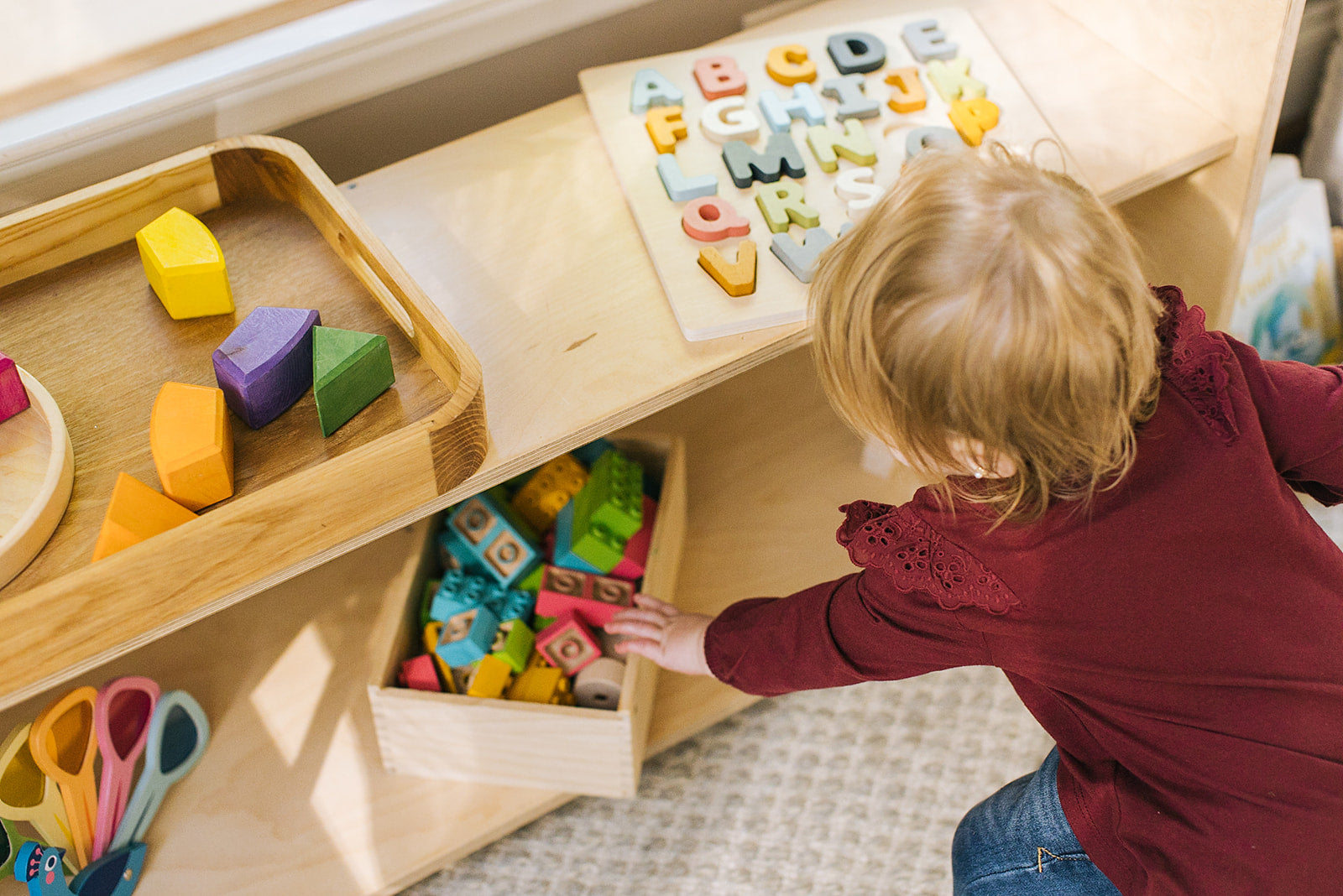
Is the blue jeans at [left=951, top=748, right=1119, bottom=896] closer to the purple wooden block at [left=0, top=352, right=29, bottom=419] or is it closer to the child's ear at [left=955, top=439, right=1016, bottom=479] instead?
the child's ear at [left=955, top=439, right=1016, bottom=479]

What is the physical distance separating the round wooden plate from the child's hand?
16.3 inches

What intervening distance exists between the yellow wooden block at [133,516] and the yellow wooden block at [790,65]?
650mm

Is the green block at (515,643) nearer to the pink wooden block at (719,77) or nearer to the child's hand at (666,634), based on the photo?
the child's hand at (666,634)

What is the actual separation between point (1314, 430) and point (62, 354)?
885mm

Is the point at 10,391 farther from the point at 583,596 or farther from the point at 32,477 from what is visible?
the point at 583,596

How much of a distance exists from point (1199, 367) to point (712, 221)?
1.23 ft

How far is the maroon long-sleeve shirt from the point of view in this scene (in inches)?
25.2

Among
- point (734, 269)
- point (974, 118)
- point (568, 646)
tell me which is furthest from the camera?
point (568, 646)

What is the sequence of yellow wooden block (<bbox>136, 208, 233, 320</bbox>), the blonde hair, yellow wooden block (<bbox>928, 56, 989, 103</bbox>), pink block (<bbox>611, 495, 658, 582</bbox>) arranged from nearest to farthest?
1. the blonde hair
2. yellow wooden block (<bbox>136, 208, 233, 320</bbox>)
3. yellow wooden block (<bbox>928, 56, 989, 103</bbox>)
4. pink block (<bbox>611, 495, 658, 582</bbox>)

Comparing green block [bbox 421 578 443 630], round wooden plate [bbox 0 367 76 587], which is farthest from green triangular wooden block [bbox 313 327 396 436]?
green block [bbox 421 578 443 630]

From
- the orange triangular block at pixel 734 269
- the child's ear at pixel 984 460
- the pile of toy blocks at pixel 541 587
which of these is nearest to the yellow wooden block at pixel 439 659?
the pile of toy blocks at pixel 541 587

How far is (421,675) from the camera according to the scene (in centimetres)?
95

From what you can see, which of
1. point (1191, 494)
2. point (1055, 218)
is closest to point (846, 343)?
point (1055, 218)

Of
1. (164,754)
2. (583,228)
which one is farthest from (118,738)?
(583,228)
